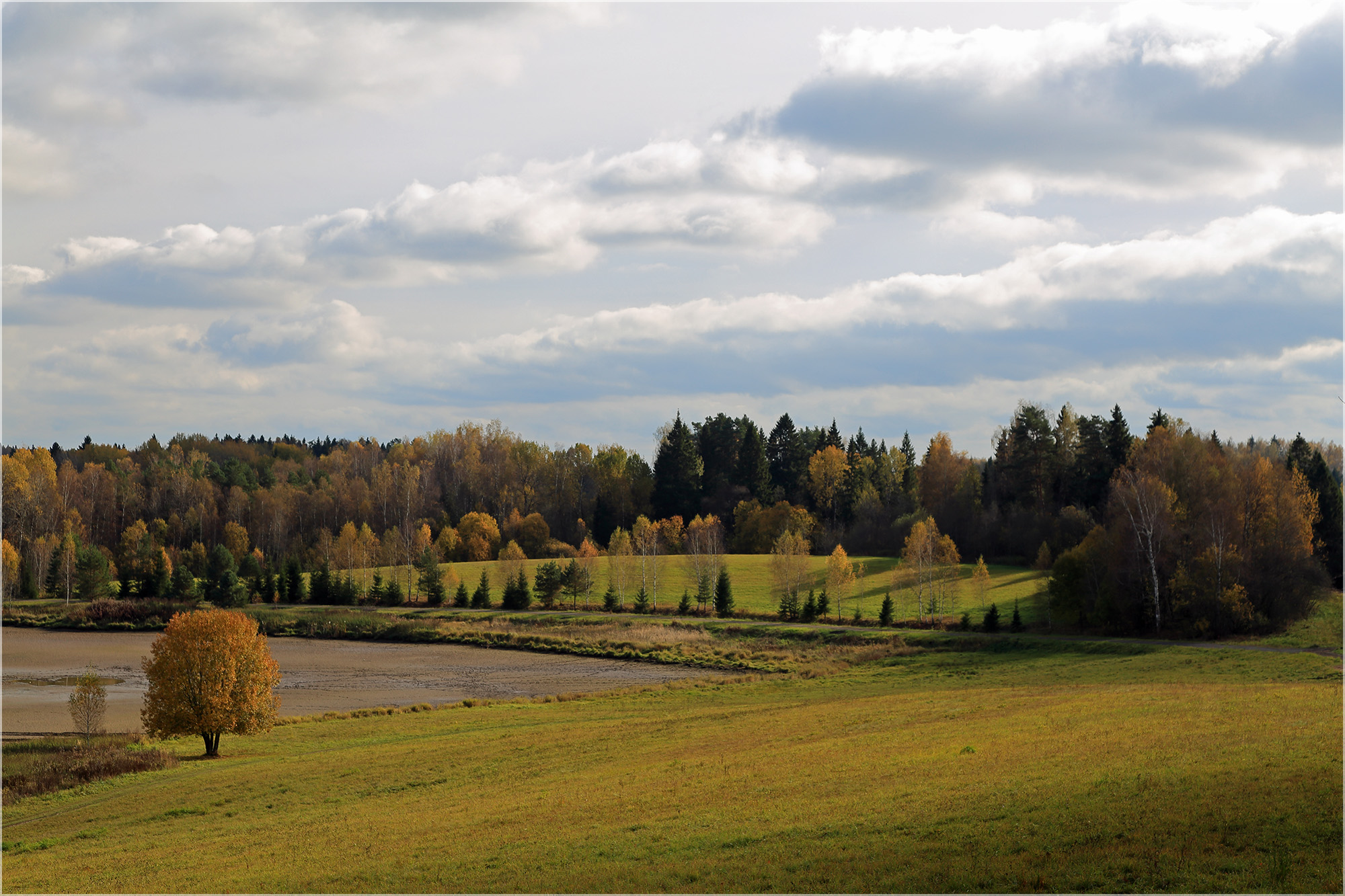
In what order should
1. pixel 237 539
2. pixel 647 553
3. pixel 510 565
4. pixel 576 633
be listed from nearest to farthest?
pixel 576 633 < pixel 510 565 < pixel 647 553 < pixel 237 539

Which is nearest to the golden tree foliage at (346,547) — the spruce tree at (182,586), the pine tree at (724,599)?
the spruce tree at (182,586)

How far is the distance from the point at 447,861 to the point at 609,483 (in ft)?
424

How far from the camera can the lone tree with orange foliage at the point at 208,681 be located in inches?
1522

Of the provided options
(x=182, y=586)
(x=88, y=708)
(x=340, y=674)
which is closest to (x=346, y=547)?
(x=182, y=586)

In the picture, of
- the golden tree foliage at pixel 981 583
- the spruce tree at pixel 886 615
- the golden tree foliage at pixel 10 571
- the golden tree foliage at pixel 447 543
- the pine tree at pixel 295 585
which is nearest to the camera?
the spruce tree at pixel 886 615

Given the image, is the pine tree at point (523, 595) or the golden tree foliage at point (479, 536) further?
the golden tree foliage at point (479, 536)

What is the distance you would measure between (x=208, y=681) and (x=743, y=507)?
100462 mm

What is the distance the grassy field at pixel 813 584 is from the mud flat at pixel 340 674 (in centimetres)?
2276

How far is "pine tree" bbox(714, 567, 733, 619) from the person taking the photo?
84.4 meters

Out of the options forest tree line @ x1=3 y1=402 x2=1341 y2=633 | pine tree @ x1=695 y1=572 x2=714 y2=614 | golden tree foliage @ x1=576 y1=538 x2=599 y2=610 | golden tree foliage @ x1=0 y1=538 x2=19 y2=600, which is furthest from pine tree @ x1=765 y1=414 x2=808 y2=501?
golden tree foliage @ x1=0 y1=538 x2=19 y2=600

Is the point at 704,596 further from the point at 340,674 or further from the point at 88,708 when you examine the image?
the point at 88,708

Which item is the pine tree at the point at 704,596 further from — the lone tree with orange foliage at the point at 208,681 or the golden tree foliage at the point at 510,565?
the lone tree with orange foliage at the point at 208,681

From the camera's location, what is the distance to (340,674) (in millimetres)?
64000

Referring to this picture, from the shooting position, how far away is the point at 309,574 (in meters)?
114
